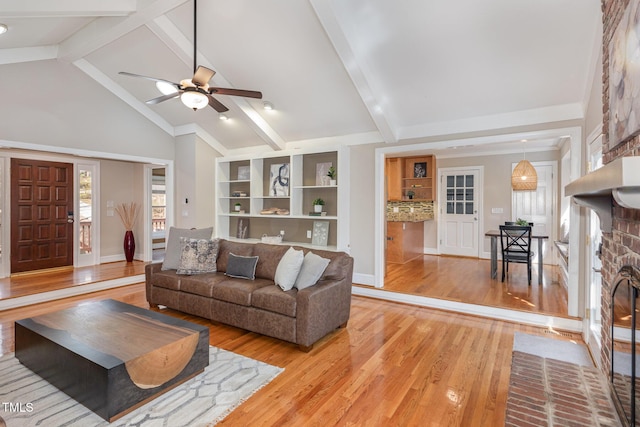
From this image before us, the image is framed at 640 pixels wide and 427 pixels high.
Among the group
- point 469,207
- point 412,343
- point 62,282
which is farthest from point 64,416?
point 469,207

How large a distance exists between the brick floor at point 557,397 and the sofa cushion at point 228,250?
291cm

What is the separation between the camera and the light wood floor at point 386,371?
2.08m

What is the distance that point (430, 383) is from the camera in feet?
8.04

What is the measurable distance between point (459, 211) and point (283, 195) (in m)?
4.60

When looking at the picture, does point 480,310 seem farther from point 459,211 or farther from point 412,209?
point 459,211

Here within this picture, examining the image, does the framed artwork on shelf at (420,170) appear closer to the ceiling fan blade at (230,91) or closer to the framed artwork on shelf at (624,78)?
the ceiling fan blade at (230,91)

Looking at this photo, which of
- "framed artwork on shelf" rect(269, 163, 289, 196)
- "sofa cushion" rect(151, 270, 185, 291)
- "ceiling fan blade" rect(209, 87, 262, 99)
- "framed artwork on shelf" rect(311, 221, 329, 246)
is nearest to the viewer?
"ceiling fan blade" rect(209, 87, 262, 99)

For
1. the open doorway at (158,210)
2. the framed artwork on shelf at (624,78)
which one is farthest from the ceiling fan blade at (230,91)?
the open doorway at (158,210)

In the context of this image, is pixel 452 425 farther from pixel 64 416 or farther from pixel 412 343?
pixel 64 416

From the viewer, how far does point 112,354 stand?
2.10 metres

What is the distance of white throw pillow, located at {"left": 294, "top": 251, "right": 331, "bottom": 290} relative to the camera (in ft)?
10.3

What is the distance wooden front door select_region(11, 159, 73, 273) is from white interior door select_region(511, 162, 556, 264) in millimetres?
9120

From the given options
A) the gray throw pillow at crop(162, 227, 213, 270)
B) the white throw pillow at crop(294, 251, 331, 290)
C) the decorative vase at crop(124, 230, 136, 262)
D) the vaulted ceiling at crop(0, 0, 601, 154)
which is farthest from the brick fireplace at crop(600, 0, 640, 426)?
the decorative vase at crop(124, 230, 136, 262)

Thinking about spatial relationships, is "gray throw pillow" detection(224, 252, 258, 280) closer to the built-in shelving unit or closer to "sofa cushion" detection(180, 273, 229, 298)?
"sofa cushion" detection(180, 273, 229, 298)
